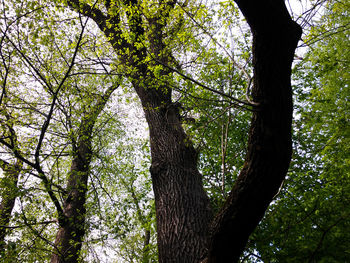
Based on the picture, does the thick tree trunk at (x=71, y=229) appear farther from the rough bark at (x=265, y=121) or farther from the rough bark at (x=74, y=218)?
the rough bark at (x=265, y=121)

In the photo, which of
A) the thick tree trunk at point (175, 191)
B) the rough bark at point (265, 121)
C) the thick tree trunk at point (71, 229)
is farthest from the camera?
the thick tree trunk at point (71, 229)

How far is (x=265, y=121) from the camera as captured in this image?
198cm

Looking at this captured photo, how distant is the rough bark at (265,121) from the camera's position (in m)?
1.87

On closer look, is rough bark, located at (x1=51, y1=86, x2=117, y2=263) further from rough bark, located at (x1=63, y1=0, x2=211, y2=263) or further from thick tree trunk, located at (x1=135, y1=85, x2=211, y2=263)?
thick tree trunk, located at (x1=135, y1=85, x2=211, y2=263)

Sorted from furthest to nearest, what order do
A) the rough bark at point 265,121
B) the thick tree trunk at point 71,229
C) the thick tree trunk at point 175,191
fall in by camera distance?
the thick tree trunk at point 71,229, the thick tree trunk at point 175,191, the rough bark at point 265,121

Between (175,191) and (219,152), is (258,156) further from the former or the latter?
(219,152)

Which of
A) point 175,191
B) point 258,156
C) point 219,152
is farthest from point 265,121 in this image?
point 219,152

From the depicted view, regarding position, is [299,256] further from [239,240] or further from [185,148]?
[185,148]

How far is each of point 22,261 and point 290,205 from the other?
5.68 meters

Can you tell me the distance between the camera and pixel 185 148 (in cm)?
421

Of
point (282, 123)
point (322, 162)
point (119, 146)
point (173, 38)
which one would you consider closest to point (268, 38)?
point (282, 123)

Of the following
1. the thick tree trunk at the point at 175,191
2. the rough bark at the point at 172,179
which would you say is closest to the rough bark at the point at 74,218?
the rough bark at the point at 172,179

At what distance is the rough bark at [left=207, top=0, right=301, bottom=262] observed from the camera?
1.87 meters

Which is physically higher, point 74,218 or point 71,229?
point 74,218
